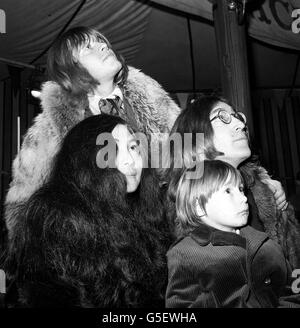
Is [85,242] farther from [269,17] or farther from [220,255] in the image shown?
[269,17]

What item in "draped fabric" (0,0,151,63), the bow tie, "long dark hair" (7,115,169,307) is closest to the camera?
"long dark hair" (7,115,169,307)

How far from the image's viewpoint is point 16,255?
2.30 feet

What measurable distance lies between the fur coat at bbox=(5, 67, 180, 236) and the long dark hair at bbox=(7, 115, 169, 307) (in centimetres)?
19

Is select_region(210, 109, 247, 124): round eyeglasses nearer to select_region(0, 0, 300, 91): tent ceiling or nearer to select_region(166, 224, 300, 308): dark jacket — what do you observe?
select_region(166, 224, 300, 308): dark jacket

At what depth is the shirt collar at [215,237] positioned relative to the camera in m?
0.75

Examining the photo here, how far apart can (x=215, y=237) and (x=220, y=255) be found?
4 centimetres

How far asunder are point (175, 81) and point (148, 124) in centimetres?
191

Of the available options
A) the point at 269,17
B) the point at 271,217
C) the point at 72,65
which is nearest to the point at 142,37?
the point at 269,17

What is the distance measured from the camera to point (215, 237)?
2.45 feet

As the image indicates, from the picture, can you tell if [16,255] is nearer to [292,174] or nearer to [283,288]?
[283,288]

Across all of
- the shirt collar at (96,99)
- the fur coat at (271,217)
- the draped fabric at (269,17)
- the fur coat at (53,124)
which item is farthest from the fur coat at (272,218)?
the draped fabric at (269,17)

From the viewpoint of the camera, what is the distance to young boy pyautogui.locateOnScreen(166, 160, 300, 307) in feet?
2.36

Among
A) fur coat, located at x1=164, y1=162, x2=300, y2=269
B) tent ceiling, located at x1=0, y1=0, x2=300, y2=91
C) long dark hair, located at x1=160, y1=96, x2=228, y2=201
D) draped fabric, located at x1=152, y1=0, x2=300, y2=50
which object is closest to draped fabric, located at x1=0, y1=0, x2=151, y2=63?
tent ceiling, located at x1=0, y1=0, x2=300, y2=91

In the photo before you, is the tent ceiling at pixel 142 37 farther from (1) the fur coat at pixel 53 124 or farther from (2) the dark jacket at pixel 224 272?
(2) the dark jacket at pixel 224 272
